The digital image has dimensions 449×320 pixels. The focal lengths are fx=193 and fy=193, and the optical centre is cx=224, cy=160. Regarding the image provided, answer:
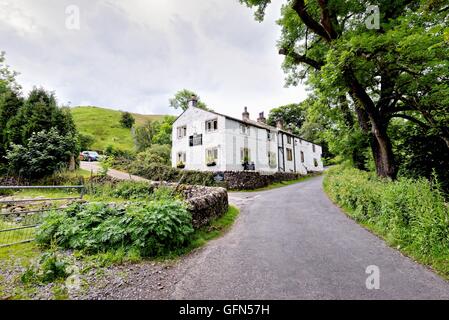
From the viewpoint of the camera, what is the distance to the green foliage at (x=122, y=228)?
15.1ft

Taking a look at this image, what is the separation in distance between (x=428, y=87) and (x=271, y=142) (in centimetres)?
1925

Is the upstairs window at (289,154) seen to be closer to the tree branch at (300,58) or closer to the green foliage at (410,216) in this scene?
the tree branch at (300,58)

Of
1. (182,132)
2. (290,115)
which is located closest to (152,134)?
(182,132)

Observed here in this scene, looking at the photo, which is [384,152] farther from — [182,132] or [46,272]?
[182,132]

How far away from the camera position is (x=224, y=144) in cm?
2120

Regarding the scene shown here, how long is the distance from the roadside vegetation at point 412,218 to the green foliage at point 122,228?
18.3 ft

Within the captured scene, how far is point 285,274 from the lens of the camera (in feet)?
12.5

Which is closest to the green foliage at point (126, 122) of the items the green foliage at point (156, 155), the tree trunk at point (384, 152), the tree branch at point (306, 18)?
the green foliage at point (156, 155)

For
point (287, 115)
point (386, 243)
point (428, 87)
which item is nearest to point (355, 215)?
point (386, 243)

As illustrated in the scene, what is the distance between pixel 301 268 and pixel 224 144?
17703 mm

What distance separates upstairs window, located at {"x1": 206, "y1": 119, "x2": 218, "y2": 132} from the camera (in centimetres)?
2243

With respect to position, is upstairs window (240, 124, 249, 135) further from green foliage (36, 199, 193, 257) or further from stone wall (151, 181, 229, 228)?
green foliage (36, 199, 193, 257)

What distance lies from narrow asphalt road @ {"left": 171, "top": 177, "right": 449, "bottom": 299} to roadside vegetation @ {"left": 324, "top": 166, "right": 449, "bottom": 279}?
1.13ft
